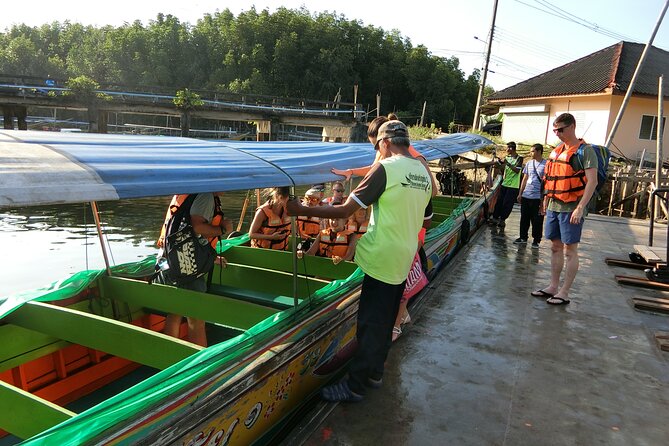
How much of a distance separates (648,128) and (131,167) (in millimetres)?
24430

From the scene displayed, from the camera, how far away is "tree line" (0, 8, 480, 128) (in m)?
51.8

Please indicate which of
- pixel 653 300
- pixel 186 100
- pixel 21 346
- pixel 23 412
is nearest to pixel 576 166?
pixel 653 300

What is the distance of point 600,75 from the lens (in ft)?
70.8

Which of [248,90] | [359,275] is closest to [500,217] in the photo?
[359,275]

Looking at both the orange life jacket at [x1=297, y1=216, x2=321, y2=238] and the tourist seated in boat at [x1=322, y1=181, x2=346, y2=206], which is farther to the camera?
the orange life jacket at [x1=297, y1=216, x2=321, y2=238]

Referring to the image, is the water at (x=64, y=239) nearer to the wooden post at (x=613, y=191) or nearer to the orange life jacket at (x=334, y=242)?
the orange life jacket at (x=334, y=242)

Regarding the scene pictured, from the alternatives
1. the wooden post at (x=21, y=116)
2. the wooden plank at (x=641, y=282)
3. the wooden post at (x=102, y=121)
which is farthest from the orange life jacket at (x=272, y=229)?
the wooden post at (x=21, y=116)

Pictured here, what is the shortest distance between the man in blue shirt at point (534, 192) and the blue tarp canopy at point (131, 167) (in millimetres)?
5084

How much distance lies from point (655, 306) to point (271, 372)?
15.2ft

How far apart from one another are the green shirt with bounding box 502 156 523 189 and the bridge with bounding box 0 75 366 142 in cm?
2042

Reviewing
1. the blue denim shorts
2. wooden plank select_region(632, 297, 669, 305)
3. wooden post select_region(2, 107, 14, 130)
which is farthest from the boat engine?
wooden post select_region(2, 107, 14, 130)

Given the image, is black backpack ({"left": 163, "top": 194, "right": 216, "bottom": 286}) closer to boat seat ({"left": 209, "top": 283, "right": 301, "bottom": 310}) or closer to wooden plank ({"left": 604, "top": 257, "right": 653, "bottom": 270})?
boat seat ({"left": 209, "top": 283, "right": 301, "bottom": 310})

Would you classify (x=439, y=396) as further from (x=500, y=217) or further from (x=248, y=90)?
(x=248, y=90)

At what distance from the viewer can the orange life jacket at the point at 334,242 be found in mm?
5203
